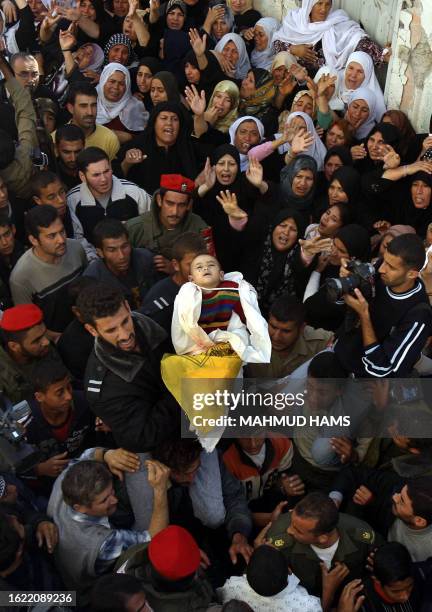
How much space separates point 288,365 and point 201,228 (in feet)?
3.74

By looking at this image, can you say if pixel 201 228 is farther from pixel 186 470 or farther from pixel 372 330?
pixel 186 470

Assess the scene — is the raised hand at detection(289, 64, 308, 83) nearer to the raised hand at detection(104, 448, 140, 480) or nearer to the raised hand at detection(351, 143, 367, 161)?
the raised hand at detection(351, 143, 367, 161)

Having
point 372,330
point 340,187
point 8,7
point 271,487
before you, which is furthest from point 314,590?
point 8,7

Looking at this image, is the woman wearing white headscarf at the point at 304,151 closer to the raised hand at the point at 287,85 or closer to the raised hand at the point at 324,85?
the raised hand at the point at 324,85

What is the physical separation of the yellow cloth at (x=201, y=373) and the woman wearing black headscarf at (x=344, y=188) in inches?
80.0

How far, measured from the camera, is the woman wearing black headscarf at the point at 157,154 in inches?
181

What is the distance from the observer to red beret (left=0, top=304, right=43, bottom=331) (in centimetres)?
292

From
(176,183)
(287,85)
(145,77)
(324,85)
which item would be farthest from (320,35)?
(176,183)

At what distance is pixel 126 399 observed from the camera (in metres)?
2.33

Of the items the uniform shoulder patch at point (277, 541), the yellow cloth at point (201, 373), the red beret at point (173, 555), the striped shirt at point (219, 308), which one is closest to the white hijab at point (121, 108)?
the striped shirt at point (219, 308)

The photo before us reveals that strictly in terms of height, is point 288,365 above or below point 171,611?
below


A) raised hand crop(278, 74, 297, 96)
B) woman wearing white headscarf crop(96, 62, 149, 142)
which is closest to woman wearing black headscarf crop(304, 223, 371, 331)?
woman wearing white headscarf crop(96, 62, 149, 142)

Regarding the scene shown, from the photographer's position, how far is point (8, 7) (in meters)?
6.36

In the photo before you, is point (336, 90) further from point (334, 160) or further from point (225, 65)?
point (334, 160)
